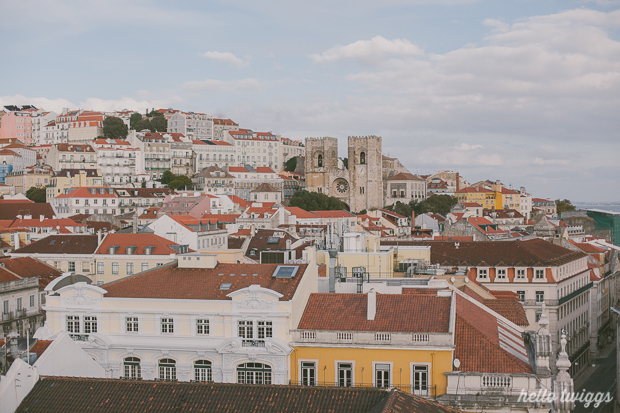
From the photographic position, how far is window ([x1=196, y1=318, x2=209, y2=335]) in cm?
2955

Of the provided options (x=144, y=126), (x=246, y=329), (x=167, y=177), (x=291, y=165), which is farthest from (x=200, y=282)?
(x=144, y=126)

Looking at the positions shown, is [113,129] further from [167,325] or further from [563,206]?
[167,325]

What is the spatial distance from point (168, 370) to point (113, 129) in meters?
156

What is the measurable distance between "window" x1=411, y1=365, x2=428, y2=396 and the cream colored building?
447 centimetres

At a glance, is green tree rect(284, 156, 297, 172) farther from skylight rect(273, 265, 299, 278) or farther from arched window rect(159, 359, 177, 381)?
arched window rect(159, 359, 177, 381)

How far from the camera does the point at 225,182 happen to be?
157500 mm

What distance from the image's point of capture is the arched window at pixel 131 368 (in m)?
29.7

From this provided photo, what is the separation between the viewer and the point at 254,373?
94.4 feet

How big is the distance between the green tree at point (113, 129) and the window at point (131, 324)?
154 m

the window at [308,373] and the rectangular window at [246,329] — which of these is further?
the rectangular window at [246,329]

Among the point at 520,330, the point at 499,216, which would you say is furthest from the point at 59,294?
the point at 499,216

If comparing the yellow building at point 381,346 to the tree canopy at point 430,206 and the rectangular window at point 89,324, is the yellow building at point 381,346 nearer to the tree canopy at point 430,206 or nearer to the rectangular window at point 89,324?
the rectangular window at point 89,324

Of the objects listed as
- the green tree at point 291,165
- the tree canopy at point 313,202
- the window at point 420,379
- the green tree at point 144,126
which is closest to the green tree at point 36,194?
the tree canopy at point 313,202

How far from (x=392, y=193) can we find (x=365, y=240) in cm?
12951
